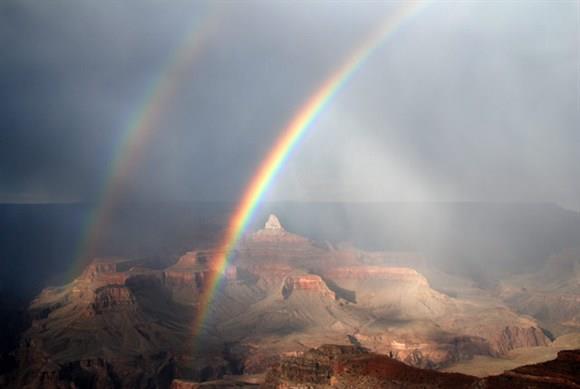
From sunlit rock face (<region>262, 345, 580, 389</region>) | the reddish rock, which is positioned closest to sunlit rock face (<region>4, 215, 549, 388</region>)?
the reddish rock

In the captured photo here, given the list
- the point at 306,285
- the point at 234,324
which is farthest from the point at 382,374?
the point at 306,285

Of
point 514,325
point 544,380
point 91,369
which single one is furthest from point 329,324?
point 544,380

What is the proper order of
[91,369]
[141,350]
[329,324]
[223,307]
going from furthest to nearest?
[223,307]
[329,324]
[141,350]
[91,369]

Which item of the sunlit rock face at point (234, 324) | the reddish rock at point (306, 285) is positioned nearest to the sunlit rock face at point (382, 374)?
the sunlit rock face at point (234, 324)

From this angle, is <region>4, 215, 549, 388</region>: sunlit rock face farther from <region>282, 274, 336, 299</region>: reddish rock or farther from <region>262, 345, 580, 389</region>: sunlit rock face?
<region>262, 345, 580, 389</region>: sunlit rock face

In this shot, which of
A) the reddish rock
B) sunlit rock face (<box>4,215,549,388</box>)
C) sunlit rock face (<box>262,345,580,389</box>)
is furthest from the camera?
the reddish rock

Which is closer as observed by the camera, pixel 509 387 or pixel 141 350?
pixel 509 387

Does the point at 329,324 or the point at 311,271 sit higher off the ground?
the point at 311,271

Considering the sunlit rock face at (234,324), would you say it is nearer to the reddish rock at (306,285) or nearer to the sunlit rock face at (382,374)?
the reddish rock at (306,285)

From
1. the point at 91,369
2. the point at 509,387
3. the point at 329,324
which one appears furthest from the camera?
the point at 329,324

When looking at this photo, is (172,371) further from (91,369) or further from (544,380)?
(544,380)

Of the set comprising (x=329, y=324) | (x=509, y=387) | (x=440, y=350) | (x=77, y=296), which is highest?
(x=77, y=296)
